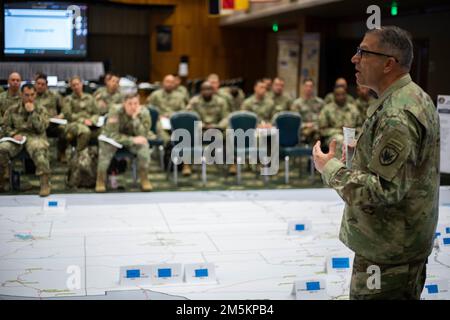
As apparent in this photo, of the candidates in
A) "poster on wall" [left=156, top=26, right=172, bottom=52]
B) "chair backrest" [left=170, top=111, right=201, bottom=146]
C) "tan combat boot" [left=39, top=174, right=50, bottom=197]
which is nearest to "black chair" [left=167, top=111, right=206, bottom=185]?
"chair backrest" [left=170, top=111, right=201, bottom=146]

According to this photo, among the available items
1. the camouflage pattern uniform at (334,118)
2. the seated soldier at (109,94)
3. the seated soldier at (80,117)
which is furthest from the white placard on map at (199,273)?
the seated soldier at (109,94)

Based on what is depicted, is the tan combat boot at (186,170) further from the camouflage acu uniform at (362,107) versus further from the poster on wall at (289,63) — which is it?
the poster on wall at (289,63)

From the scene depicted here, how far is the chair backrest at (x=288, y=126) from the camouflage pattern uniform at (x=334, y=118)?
359 mm

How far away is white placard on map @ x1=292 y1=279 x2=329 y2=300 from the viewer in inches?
165

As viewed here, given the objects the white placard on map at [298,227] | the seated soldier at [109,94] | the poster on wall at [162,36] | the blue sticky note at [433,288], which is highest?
the poster on wall at [162,36]

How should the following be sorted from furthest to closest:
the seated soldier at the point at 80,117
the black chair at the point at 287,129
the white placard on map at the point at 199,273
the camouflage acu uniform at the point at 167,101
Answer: the camouflage acu uniform at the point at 167,101 < the black chair at the point at 287,129 < the seated soldier at the point at 80,117 < the white placard on map at the point at 199,273

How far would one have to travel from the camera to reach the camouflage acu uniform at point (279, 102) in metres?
10.5

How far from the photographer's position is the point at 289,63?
15680 mm

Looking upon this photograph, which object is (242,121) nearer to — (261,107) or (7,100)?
(261,107)

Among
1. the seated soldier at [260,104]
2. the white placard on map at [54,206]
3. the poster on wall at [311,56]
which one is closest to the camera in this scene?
the white placard on map at [54,206]

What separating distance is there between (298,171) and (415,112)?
7777 millimetres

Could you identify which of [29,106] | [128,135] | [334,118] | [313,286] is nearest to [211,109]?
[334,118]

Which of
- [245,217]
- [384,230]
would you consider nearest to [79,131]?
[245,217]

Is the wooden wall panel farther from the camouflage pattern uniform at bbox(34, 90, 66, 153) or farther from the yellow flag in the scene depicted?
the camouflage pattern uniform at bbox(34, 90, 66, 153)
